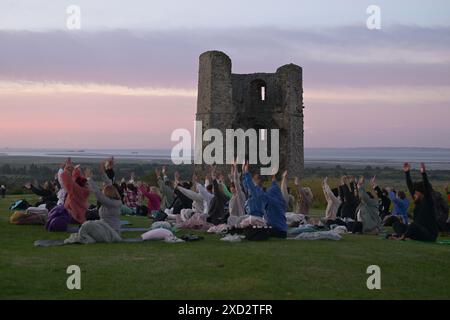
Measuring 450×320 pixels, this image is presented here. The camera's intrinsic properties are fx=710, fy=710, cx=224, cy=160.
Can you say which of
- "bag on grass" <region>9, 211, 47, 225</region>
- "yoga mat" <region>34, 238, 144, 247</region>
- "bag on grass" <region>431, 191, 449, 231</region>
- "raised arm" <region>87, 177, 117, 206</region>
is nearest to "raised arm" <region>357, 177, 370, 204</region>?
"bag on grass" <region>431, 191, 449, 231</region>

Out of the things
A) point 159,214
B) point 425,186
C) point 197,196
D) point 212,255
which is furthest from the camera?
point 159,214

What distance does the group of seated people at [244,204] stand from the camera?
575 inches

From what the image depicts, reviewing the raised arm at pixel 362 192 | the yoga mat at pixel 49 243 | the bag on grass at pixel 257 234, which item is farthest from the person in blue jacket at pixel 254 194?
the yoga mat at pixel 49 243

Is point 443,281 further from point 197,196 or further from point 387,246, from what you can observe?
point 197,196

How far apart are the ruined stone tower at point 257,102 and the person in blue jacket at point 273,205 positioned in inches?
873

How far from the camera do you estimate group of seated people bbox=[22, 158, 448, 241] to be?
47.9ft

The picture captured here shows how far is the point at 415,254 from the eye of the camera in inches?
488

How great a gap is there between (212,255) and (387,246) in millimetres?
3675

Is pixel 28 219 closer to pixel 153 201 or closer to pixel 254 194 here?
pixel 254 194

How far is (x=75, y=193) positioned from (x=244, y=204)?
13.5 ft

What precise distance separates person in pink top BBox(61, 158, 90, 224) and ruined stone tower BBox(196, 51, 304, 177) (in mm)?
21629

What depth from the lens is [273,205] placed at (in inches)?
608
